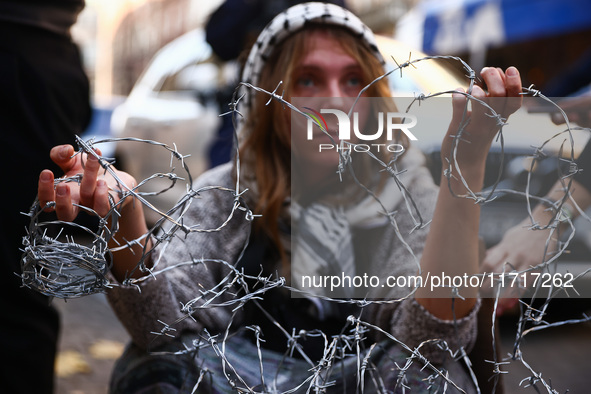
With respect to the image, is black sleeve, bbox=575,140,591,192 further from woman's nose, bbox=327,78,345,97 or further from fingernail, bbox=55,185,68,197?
fingernail, bbox=55,185,68,197

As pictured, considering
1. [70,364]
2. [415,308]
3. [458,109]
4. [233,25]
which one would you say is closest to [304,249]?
[415,308]

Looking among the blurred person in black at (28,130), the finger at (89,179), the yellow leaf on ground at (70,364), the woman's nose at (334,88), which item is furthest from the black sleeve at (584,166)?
the yellow leaf on ground at (70,364)

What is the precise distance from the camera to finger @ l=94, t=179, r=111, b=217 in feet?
3.00

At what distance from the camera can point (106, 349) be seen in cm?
319

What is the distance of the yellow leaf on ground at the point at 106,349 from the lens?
3.10 meters

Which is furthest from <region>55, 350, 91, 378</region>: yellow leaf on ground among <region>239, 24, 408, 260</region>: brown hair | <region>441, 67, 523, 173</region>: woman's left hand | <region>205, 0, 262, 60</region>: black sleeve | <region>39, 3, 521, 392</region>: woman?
<region>441, 67, 523, 173</region>: woman's left hand

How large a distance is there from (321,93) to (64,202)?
0.56 meters

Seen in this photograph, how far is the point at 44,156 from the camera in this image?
5.12ft

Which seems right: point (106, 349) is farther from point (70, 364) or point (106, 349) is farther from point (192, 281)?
point (192, 281)

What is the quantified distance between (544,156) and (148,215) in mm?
3361

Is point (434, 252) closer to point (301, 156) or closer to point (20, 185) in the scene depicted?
point (301, 156)

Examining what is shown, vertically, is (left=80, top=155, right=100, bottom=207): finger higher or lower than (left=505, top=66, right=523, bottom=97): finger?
lower

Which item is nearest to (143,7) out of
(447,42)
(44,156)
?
(447,42)

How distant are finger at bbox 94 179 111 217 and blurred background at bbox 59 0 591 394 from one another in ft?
1.59
